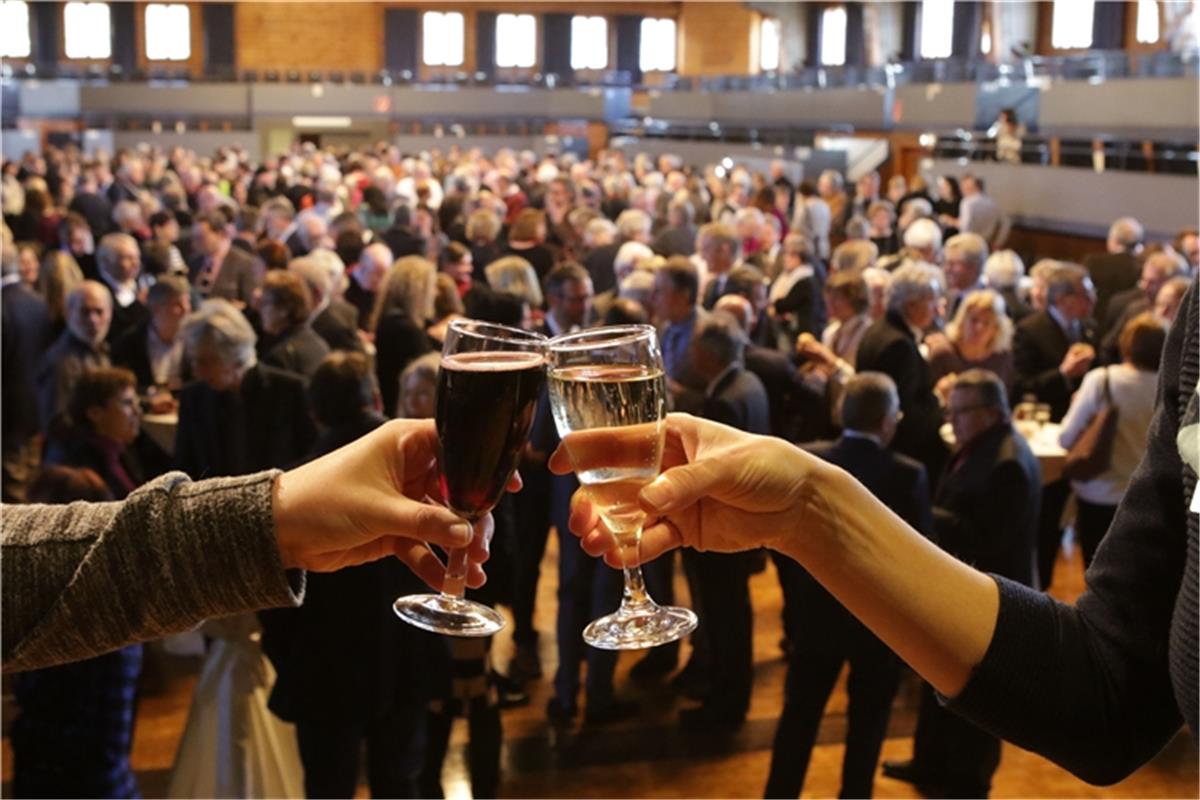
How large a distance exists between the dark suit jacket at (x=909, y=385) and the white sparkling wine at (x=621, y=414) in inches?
153

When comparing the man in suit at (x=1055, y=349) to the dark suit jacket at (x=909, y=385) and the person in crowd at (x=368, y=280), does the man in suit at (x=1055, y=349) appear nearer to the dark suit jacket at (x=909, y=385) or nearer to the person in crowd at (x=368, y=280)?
the dark suit jacket at (x=909, y=385)

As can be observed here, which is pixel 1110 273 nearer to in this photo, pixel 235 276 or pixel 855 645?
pixel 235 276

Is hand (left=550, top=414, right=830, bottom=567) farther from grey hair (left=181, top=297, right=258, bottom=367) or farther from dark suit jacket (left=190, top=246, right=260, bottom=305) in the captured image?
dark suit jacket (left=190, top=246, right=260, bottom=305)

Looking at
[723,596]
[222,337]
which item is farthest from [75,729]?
[723,596]

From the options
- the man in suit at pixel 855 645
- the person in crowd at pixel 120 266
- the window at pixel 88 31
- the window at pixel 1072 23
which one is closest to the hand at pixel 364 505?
the man in suit at pixel 855 645

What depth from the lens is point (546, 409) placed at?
435 cm

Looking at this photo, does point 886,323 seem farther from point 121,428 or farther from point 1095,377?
point 121,428

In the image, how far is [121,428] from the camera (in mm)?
4391

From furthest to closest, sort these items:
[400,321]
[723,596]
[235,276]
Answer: [235,276] < [400,321] < [723,596]

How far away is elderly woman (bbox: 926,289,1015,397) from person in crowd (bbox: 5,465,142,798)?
3.26 meters

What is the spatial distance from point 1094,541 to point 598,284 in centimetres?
367

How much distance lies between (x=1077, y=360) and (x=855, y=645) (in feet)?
8.04

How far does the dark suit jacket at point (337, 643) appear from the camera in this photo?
11.4 ft

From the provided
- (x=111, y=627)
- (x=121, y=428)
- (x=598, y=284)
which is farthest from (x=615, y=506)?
(x=598, y=284)
